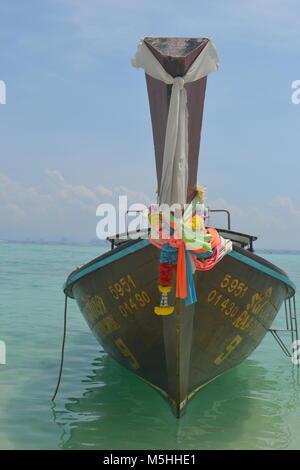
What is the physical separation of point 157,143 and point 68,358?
5379 millimetres

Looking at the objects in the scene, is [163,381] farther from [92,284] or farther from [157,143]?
[157,143]

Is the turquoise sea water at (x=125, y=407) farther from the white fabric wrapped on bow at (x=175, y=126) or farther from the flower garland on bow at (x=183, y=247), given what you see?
the white fabric wrapped on bow at (x=175, y=126)

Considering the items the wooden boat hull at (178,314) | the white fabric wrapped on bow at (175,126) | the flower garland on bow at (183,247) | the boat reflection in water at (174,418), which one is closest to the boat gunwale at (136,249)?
the wooden boat hull at (178,314)

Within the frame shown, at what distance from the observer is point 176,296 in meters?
5.48

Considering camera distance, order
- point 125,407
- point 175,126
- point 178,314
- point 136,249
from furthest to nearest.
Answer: point 125,407
point 136,249
point 178,314
point 175,126

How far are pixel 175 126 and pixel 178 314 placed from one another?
6.65 feet

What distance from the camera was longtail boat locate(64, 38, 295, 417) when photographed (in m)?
5.38

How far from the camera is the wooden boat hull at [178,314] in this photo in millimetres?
5887

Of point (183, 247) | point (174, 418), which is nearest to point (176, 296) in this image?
point (183, 247)

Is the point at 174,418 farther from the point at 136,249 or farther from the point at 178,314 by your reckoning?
the point at 136,249

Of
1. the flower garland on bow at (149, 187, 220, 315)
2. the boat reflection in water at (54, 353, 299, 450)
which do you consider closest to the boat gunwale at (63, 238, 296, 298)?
the flower garland on bow at (149, 187, 220, 315)

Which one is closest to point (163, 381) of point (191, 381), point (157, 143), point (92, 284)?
point (191, 381)

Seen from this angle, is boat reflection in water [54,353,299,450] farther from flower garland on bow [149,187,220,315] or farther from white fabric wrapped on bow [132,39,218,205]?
white fabric wrapped on bow [132,39,218,205]

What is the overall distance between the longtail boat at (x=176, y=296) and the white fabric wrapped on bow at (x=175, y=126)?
0.02 meters
